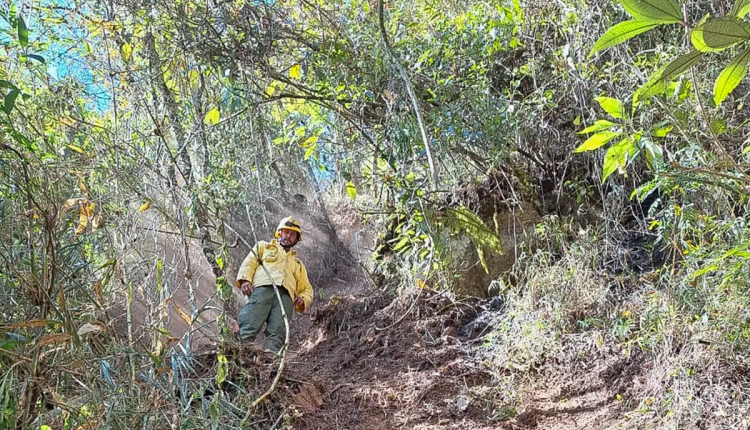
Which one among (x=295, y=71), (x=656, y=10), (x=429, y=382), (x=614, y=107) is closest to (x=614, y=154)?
(x=614, y=107)

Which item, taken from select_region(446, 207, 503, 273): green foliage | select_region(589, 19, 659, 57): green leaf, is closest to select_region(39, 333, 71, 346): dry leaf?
select_region(589, 19, 659, 57): green leaf

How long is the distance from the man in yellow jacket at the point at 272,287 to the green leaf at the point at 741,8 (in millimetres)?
3545

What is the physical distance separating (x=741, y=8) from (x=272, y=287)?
12.5 ft

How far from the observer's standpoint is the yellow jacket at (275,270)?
438 cm

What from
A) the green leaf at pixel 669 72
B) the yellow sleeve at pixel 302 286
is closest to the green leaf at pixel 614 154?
the green leaf at pixel 669 72

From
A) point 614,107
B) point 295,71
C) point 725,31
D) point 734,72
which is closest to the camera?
point 725,31

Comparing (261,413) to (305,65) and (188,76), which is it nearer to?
(188,76)

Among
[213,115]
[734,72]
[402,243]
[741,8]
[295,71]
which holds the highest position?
[295,71]

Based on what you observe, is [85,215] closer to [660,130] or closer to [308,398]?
[308,398]

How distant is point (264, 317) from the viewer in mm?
4246

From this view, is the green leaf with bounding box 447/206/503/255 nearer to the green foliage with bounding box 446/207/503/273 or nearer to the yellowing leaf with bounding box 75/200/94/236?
the green foliage with bounding box 446/207/503/273

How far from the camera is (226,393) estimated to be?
105 inches

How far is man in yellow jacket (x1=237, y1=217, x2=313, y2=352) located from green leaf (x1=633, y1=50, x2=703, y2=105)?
132 inches

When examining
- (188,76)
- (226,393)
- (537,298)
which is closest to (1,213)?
(226,393)
